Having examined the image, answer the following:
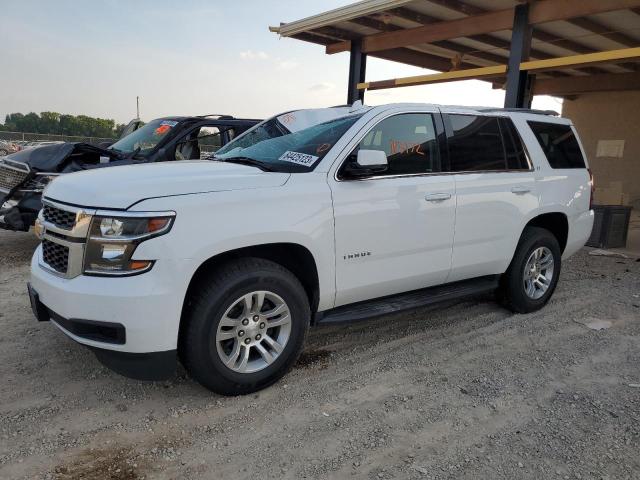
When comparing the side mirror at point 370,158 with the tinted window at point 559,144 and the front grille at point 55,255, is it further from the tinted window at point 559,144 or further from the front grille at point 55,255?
the tinted window at point 559,144

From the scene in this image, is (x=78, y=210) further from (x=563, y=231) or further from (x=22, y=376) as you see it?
(x=563, y=231)

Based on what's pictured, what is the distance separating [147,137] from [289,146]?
413 centimetres

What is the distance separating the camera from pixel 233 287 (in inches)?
115

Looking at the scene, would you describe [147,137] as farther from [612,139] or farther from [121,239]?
[612,139]

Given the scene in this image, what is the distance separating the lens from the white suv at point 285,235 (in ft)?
8.97

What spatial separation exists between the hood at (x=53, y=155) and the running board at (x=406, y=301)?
460 cm

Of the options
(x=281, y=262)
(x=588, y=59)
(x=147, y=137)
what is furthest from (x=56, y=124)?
(x=281, y=262)

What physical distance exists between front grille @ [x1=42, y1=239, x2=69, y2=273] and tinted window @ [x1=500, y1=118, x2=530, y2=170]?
3640mm

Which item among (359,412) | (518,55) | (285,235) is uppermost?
(518,55)

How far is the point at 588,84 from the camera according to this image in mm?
14984

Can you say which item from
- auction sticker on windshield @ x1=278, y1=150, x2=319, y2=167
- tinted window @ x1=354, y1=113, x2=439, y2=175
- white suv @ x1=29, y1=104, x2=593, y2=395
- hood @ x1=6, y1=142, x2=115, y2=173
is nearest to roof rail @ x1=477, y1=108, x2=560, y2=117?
white suv @ x1=29, y1=104, x2=593, y2=395

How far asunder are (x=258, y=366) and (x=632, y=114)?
16185 millimetres

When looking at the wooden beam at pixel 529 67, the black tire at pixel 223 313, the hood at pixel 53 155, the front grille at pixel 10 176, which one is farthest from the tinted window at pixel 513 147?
the front grille at pixel 10 176

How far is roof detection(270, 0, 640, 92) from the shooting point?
847 centimetres
